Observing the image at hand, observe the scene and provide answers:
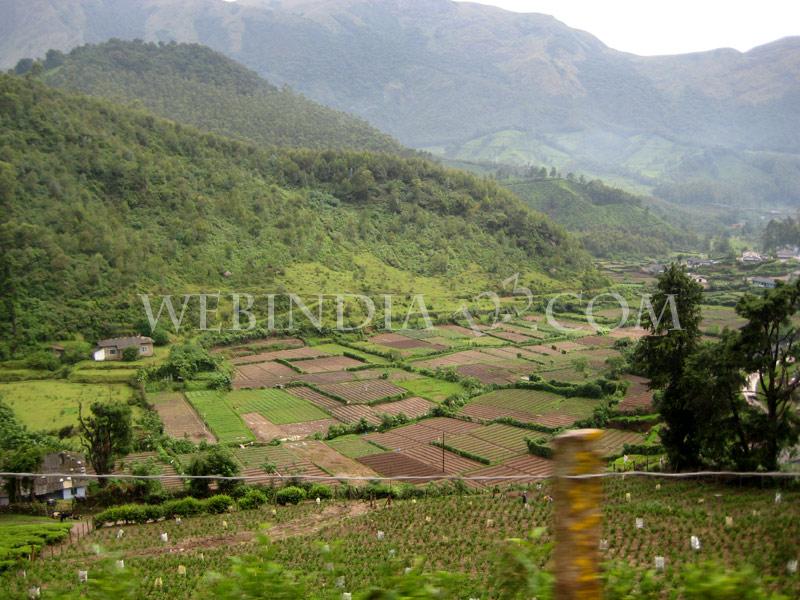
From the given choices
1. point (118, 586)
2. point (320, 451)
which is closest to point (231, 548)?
point (320, 451)

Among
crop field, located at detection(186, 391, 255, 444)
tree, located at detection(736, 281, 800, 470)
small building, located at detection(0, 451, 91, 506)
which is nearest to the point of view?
tree, located at detection(736, 281, 800, 470)

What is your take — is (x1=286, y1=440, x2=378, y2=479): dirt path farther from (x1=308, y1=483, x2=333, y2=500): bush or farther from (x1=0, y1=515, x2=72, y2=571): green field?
(x1=0, y1=515, x2=72, y2=571): green field

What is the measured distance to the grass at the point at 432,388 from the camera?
113 ft

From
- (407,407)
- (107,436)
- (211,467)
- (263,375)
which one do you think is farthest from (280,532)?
(263,375)

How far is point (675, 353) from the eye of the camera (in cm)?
1802

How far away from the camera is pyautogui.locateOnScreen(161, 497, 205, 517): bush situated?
2016cm

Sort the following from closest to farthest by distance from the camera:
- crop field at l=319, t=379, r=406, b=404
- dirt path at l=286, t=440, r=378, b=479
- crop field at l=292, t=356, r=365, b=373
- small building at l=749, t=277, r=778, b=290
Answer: dirt path at l=286, t=440, r=378, b=479 → crop field at l=319, t=379, r=406, b=404 → crop field at l=292, t=356, r=365, b=373 → small building at l=749, t=277, r=778, b=290

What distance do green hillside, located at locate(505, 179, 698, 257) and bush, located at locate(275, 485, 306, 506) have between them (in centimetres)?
8207

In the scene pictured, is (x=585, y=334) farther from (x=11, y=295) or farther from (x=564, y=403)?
(x=11, y=295)

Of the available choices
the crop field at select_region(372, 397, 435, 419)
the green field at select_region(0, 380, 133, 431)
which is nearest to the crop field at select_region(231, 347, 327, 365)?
the green field at select_region(0, 380, 133, 431)

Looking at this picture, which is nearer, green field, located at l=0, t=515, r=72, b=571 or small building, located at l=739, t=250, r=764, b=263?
green field, located at l=0, t=515, r=72, b=571

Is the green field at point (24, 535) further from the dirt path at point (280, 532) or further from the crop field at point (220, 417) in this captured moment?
the crop field at point (220, 417)

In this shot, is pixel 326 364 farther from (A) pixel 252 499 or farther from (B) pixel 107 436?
(A) pixel 252 499

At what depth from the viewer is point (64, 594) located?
9.89ft
